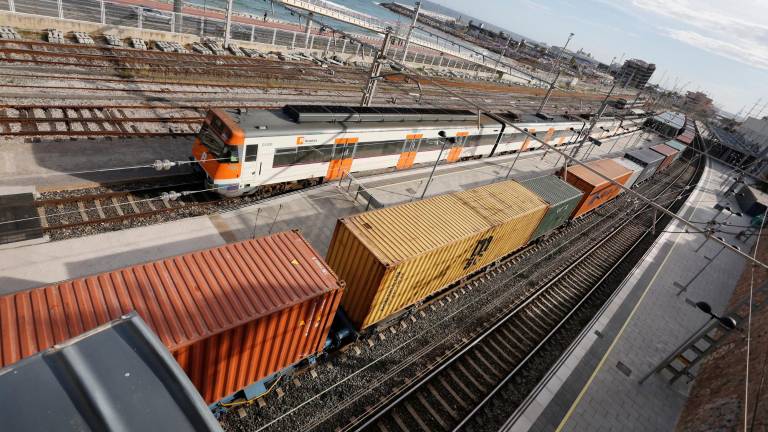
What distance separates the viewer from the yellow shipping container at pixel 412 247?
467 inches

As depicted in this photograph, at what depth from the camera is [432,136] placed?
79.7 ft

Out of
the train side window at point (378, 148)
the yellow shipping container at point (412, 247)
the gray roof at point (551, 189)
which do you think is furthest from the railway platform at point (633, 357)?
the train side window at point (378, 148)

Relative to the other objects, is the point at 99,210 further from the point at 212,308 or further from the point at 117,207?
the point at 212,308

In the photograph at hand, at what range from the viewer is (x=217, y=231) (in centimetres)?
1639

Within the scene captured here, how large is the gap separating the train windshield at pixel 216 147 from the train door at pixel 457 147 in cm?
1540

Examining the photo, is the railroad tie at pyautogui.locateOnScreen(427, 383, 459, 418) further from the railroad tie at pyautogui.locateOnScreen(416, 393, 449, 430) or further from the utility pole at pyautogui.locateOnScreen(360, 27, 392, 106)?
the utility pole at pyautogui.locateOnScreen(360, 27, 392, 106)

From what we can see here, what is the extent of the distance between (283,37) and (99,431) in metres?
45.1

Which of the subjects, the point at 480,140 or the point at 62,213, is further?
the point at 480,140

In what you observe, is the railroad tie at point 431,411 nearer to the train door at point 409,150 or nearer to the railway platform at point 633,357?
the railway platform at point 633,357

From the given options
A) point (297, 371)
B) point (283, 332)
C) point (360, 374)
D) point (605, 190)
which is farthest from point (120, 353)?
point (605, 190)

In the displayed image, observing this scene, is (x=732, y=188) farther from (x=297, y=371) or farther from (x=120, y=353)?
(x=120, y=353)

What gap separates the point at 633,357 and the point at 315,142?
55.7 feet

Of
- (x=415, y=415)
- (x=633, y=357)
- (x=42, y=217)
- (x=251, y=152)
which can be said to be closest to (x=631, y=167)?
(x=633, y=357)

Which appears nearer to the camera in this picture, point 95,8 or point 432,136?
point 432,136
